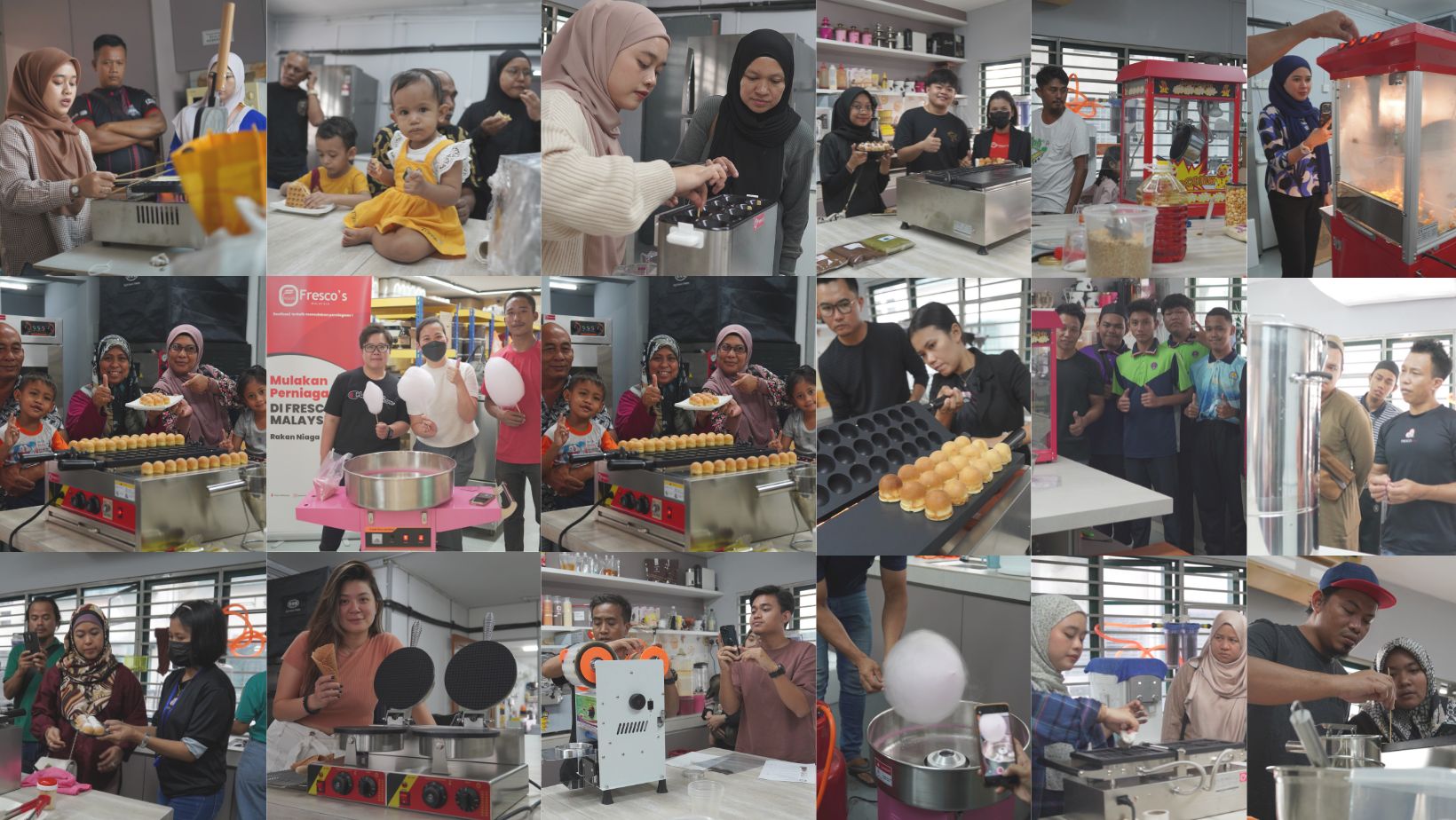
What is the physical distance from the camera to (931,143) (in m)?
2.94

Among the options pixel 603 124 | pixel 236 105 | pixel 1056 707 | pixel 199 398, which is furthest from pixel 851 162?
pixel 199 398

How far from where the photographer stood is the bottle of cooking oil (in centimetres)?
292

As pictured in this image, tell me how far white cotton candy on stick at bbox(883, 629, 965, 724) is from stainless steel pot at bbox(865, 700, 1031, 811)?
32mm

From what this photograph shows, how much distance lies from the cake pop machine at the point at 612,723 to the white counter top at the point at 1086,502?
1.20 m

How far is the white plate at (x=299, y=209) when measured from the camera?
3.04 meters

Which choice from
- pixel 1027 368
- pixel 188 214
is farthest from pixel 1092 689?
pixel 188 214

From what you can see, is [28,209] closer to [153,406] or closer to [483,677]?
[153,406]

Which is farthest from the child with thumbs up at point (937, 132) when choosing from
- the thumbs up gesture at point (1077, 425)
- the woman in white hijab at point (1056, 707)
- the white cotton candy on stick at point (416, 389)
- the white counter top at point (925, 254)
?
the white cotton candy on stick at point (416, 389)

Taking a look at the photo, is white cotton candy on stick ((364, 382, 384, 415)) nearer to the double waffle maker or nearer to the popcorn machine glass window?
the double waffle maker

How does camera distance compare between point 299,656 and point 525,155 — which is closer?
point 525,155

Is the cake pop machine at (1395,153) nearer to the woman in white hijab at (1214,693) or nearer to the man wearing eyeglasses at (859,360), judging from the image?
the woman in white hijab at (1214,693)

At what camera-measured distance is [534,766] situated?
306cm

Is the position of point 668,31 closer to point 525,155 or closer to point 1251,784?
point 525,155

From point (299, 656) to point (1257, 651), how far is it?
287cm
